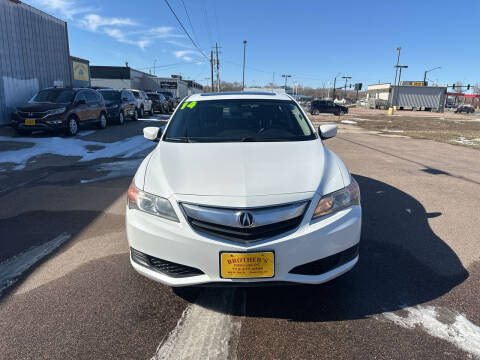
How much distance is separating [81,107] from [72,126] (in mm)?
1073

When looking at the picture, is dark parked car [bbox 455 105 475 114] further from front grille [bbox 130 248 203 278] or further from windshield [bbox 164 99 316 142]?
front grille [bbox 130 248 203 278]

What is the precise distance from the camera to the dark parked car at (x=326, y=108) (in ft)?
115

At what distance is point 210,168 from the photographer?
9.20 feet

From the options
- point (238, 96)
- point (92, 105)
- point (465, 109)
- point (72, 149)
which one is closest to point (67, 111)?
point (92, 105)

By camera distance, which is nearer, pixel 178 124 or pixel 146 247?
pixel 146 247

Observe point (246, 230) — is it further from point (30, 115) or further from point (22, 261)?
point (30, 115)

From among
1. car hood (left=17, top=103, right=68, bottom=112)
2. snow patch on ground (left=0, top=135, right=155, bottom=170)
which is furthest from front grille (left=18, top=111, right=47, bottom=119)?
snow patch on ground (left=0, top=135, right=155, bottom=170)

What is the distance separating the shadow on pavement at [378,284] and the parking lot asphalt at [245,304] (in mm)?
12

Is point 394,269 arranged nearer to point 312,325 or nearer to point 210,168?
point 312,325

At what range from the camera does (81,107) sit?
12.7m

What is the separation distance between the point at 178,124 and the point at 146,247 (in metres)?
1.87

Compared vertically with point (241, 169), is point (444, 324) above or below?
below

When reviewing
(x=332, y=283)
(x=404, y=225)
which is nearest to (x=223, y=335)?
(x=332, y=283)

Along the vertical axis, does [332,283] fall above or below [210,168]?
below
